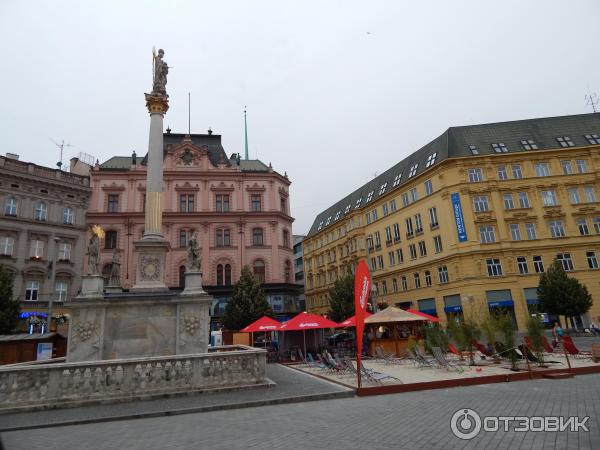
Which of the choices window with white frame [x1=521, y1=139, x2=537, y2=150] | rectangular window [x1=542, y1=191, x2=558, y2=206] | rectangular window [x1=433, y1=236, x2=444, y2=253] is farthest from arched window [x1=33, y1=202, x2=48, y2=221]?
rectangular window [x1=542, y1=191, x2=558, y2=206]

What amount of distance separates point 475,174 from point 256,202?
2382 cm

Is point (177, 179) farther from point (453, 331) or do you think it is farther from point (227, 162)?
point (453, 331)

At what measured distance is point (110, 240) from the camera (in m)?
42.3

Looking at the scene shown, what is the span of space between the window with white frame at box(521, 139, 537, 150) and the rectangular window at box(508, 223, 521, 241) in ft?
28.6

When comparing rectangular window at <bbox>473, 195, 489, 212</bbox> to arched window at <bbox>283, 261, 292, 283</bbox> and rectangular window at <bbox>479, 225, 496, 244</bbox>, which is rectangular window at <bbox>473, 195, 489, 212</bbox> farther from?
arched window at <bbox>283, 261, 292, 283</bbox>

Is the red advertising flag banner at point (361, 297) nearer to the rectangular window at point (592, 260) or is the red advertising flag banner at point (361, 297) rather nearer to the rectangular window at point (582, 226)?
the rectangular window at point (592, 260)

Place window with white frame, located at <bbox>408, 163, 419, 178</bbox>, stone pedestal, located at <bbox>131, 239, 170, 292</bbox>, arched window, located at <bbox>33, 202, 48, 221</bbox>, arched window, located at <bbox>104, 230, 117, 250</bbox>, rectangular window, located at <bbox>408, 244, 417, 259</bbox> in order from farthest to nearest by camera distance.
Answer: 1. window with white frame, located at <bbox>408, 163, 419, 178</bbox>
2. rectangular window, located at <bbox>408, 244, 417, 259</bbox>
3. arched window, located at <bbox>104, 230, 117, 250</bbox>
4. arched window, located at <bbox>33, 202, 48, 221</bbox>
5. stone pedestal, located at <bbox>131, 239, 170, 292</bbox>

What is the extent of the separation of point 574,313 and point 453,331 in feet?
67.5

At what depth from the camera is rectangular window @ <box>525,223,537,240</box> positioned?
36.8 m

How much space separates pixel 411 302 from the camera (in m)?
42.7

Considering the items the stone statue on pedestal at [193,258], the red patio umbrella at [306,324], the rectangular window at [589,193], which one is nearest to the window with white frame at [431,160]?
the rectangular window at [589,193]

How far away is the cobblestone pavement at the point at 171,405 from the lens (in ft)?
31.0

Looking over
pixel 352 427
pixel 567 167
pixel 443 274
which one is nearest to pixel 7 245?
pixel 352 427

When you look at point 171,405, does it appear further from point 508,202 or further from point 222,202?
point 508,202
